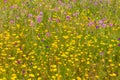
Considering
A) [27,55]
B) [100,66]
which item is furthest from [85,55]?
[27,55]

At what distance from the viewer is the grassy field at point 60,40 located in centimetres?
505

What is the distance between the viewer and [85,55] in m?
5.64

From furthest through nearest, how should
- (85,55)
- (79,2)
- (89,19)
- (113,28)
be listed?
(79,2) → (89,19) → (113,28) → (85,55)

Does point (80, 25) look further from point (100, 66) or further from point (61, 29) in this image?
point (100, 66)

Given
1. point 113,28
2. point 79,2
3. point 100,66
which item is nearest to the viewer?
point 100,66

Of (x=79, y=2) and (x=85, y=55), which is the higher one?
(x=79, y=2)

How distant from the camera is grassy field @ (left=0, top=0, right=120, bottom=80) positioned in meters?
5.05

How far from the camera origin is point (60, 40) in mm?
6207

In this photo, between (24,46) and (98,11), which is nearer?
(24,46)

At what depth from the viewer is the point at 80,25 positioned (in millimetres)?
6930

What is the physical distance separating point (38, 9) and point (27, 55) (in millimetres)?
2462

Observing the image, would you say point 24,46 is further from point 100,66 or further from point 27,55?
point 100,66

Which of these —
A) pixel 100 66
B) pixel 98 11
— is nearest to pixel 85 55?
pixel 100 66

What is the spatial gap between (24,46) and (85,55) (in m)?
1.25
